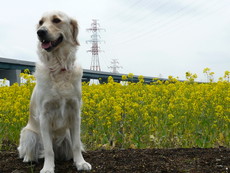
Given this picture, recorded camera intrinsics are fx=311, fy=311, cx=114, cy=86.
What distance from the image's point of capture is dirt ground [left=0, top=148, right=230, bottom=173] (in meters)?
3.18

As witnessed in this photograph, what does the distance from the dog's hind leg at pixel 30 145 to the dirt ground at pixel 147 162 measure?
0.29ft

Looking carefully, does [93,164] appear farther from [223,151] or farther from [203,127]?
[203,127]

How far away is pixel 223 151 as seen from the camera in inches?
150

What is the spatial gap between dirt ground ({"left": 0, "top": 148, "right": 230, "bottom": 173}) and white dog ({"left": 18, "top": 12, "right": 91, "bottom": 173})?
0.83 ft

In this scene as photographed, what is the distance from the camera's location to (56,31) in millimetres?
3156

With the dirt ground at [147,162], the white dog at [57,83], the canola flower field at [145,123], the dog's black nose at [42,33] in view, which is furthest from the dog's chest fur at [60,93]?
the canola flower field at [145,123]

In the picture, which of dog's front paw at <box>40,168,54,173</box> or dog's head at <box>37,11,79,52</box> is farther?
dog's front paw at <box>40,168,54,173</box>

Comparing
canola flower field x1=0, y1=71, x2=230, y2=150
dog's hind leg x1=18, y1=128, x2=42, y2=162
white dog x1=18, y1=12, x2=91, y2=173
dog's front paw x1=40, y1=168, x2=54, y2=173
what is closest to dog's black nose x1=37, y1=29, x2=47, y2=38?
white dog x1=18, y1=12, x2=91, y2=173

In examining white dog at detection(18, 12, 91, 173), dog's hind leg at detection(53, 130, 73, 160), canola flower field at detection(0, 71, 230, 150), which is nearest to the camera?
white dog at detection(18, 12, 91, 173)

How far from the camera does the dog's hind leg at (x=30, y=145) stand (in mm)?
3631

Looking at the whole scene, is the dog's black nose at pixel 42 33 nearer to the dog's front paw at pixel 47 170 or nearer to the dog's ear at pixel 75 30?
the dog's ear at pixel 75 30

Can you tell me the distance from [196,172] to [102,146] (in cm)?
201

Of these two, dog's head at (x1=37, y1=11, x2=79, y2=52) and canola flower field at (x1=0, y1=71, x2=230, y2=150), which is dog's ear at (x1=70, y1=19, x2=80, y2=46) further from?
canola flower field at (x1=0, y1=71, x2=230, y2=150)

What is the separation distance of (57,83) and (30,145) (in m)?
0.95
